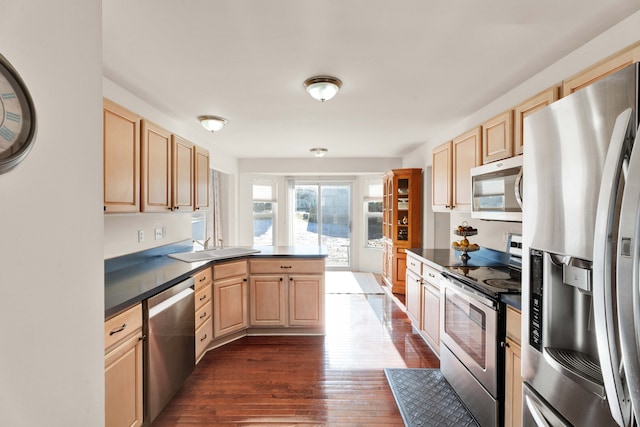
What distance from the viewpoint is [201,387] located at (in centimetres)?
239

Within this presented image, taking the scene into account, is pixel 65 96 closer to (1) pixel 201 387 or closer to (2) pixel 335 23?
(2) pixel 335 23

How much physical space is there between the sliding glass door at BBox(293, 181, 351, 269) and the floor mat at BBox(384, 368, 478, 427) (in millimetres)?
4322

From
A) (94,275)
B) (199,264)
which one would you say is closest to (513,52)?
(94,275)

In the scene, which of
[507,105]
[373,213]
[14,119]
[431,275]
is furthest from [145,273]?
[373,213]

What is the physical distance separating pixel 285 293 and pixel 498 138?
246cm

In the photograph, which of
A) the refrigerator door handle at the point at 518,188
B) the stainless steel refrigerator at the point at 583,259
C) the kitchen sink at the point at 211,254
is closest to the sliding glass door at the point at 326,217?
the kitchen sink at the point at 211,254

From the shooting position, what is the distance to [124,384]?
1635 millimetres

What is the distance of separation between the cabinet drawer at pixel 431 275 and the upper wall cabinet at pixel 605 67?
1.62 meters

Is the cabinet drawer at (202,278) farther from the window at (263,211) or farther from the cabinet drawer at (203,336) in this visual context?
the window at (263,211)

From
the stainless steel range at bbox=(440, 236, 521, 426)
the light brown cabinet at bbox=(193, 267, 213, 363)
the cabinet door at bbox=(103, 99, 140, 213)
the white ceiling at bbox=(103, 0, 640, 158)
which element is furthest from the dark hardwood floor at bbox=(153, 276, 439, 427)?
the white ceiling at bbox=(103, 0, 640, 158)

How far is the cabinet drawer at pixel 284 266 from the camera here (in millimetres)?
3303

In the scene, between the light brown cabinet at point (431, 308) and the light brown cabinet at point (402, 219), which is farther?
the light brown cabinet at point (402, 219)

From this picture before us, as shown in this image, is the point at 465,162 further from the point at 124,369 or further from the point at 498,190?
the point at 124,369

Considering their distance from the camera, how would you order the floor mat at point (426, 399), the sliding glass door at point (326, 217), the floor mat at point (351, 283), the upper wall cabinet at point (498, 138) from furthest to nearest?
1. the sliding glass door at point (326, 217)
2. the floor mat at point (351, 283)
3. the upper wall cabinet at point (498, 138)
4. the floor mat at point (426, 399)
